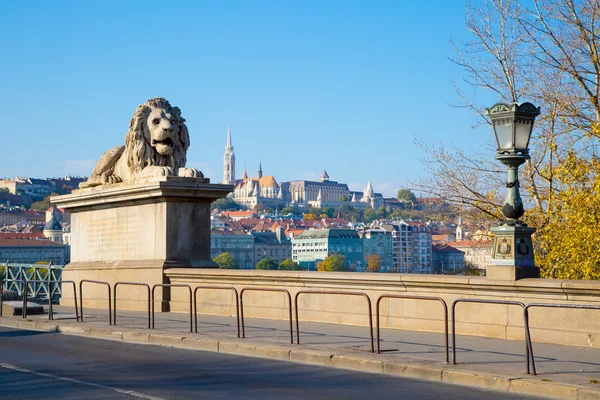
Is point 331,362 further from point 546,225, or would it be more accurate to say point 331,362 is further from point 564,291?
point 546,225

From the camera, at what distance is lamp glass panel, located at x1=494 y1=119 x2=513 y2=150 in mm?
14133

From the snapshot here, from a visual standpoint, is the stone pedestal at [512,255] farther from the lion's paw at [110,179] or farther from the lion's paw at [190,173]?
the lion's paw at [110,179]

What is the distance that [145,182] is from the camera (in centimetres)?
1984

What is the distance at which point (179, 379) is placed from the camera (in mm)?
10945

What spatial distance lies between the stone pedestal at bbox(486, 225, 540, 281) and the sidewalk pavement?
0.94 metres

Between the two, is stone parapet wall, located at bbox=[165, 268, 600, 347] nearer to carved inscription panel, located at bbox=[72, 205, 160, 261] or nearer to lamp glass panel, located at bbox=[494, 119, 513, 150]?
carved inscription panel, located at bbox=[72, 205, 160, 261]

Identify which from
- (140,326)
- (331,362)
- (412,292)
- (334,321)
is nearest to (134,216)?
(140,326)

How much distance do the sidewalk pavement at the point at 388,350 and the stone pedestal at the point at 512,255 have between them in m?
0.94

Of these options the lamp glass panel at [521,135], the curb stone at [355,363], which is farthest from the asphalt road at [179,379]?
the lamp glass panel at [521,135]

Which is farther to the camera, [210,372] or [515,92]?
[515,92]

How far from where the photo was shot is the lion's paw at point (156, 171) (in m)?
19.7

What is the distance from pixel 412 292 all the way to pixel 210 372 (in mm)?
4070

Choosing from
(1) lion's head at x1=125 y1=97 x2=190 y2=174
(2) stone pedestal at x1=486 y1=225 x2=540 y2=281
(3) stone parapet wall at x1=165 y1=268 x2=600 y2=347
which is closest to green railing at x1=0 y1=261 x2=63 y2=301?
(1) lion's head at x1=125 y1=97 x2=190 y2=174

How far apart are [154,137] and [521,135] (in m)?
8.90
